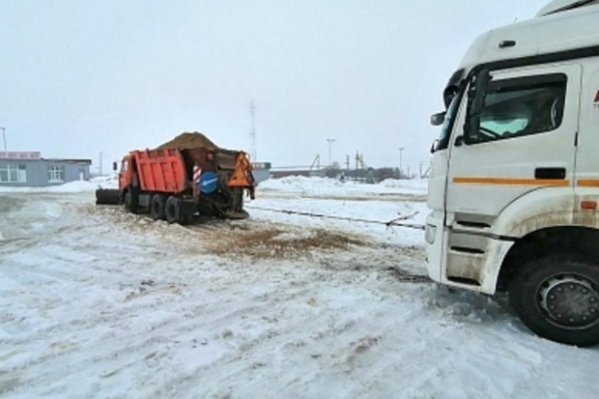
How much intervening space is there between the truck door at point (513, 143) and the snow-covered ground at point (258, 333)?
4.33 feet

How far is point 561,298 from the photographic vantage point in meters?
3.70

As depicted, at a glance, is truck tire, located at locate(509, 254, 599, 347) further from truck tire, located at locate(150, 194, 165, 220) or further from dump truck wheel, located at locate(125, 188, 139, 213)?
dump truck wheel, located at locate(125, 188, 139, 213)

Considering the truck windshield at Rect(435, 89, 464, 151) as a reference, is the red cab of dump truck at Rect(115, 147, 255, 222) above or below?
below

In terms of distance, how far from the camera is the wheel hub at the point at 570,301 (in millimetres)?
3602

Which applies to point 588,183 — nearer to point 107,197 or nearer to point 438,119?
point 438,119

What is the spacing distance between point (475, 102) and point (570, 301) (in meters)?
2.17

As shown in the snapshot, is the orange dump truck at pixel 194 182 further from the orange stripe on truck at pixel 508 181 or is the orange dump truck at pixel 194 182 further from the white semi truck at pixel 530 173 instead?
the orange stripe on truck at pixel 508 181

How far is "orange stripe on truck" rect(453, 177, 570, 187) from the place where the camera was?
367 cm

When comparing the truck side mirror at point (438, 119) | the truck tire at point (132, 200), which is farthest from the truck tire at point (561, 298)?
the truck tire at point (132, 200)

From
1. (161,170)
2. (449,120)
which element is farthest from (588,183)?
(161,170)

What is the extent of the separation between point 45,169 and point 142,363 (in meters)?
53.9

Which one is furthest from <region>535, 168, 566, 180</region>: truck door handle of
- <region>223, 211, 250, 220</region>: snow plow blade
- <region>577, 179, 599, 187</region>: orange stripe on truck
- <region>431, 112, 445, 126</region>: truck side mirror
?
<region>223, 211, 250, 220</region>: snow plow blade

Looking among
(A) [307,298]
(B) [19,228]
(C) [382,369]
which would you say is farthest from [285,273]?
(B) [19,228]

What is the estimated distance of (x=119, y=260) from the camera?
7.03m
